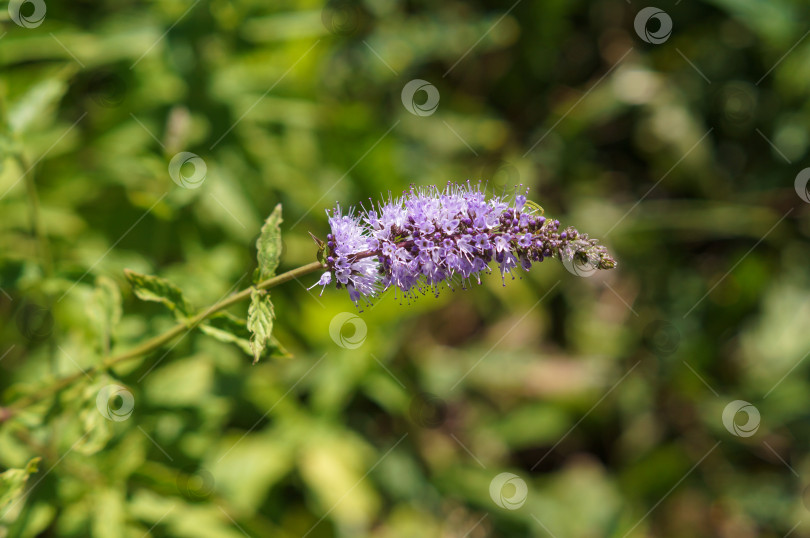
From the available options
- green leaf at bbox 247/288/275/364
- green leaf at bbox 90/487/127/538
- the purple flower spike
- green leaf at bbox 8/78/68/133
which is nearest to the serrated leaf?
green leaf at bbox 247/288/275/364

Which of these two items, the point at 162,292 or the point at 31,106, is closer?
the point at 162,292

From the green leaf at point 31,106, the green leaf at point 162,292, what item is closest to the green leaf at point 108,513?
the green leaf at point 162,292

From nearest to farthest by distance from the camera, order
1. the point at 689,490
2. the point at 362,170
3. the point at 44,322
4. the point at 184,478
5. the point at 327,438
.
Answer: the point at 184,478 < the point at 44,322 < the point at 327,438 < the point at 362,170 < the point at 689,490

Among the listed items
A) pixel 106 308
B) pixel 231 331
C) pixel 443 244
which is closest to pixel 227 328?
pixel 231 331

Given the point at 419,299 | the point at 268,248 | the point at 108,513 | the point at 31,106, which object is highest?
the point at 419,299

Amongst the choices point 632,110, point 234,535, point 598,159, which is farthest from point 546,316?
point 234,535

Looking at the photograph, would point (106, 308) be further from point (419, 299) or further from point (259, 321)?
point (419, 299)

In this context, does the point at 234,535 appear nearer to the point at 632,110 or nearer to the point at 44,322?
the point at 44,322
